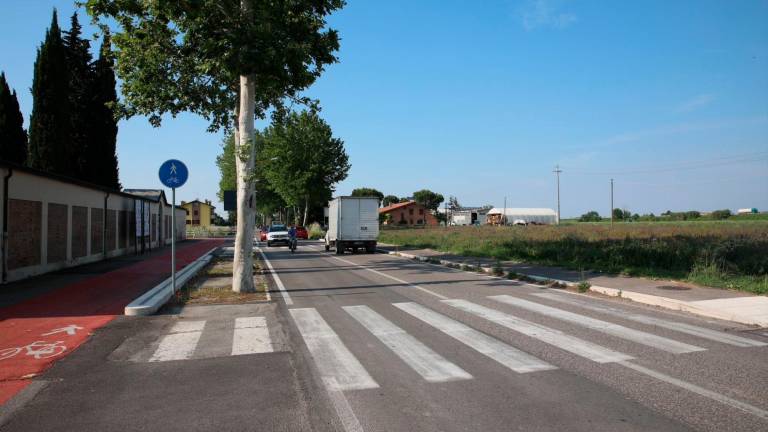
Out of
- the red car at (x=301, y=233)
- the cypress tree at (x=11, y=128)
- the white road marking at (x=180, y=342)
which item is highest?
the cypress tree at (x=11, y=128)

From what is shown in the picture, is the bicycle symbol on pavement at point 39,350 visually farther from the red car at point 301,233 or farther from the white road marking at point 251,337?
the red car at point 301,233

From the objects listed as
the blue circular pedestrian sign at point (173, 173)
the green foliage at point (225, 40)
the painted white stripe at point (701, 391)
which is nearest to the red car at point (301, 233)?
the green foliage at point (225, 40)

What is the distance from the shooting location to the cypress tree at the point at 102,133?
39.0m

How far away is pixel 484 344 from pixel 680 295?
20.1 ft

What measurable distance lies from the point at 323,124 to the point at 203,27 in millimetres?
49296

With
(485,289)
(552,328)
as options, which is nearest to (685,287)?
(485,289)

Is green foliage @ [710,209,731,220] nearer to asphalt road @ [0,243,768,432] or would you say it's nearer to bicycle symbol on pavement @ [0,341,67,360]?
asphalt road @ [0,243,768,432]

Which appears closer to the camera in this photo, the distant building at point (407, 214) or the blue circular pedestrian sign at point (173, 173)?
the blue circular pedestrian sign at point (173, 173)

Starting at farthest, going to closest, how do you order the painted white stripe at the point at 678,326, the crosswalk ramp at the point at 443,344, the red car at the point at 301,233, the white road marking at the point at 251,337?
1. the red car at the point at 301,233
2. the painted white stripe at the point at 678,326
3. the white road marking at the point at 251,337
4. the crosswalk ramp at the point at 443,344

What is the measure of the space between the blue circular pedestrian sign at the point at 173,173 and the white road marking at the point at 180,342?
3.81m

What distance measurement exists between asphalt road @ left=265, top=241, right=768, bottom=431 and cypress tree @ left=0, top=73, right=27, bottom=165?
1261 inches

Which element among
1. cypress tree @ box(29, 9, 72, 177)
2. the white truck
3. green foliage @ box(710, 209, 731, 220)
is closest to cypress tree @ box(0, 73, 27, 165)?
cypress tree @ box(29, 9, 72, 177)

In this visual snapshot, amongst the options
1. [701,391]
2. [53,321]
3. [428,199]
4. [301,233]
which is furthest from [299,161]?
[428,199]

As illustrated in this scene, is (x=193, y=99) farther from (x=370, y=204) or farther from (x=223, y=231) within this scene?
(x=223, y=231)
